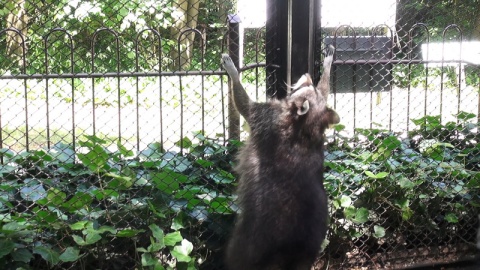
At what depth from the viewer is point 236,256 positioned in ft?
12.7

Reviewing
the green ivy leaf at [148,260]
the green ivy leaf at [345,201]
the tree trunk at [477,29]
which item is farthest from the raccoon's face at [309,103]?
the tree trunk at [477,29]

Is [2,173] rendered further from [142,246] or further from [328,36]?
[328,36]

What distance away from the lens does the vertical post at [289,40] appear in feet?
13.4

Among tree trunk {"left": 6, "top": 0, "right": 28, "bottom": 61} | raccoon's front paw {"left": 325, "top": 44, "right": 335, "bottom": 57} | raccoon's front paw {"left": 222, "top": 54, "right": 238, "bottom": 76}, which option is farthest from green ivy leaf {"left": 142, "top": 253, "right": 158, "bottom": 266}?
tree trunk {"left": 6, "top": 0, "right": 28, "bottom": 61}

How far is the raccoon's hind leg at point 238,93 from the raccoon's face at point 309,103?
313 mm

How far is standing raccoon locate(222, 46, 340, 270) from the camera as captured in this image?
365 cm

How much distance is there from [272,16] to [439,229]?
7.88 ft

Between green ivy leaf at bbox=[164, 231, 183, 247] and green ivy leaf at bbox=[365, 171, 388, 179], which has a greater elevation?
green ivy leaf at bbox=[365, 171, 388, 179]

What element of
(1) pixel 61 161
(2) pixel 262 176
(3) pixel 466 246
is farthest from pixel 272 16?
(3) pixel 466 246

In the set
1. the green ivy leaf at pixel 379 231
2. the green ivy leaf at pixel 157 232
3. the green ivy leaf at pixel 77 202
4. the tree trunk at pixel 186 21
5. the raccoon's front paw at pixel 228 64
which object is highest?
the tree trunk at pixel 186 21

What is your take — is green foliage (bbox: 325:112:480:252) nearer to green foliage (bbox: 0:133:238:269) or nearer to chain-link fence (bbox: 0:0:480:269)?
chain-link fence (bbox: 0:0:480:269)

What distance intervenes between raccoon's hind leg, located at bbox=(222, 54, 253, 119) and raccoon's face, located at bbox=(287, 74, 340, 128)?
313 mm

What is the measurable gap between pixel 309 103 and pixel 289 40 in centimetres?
51

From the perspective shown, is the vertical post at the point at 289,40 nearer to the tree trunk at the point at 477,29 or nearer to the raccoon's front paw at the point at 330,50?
the raccoon's front paw at the point at 330,50
